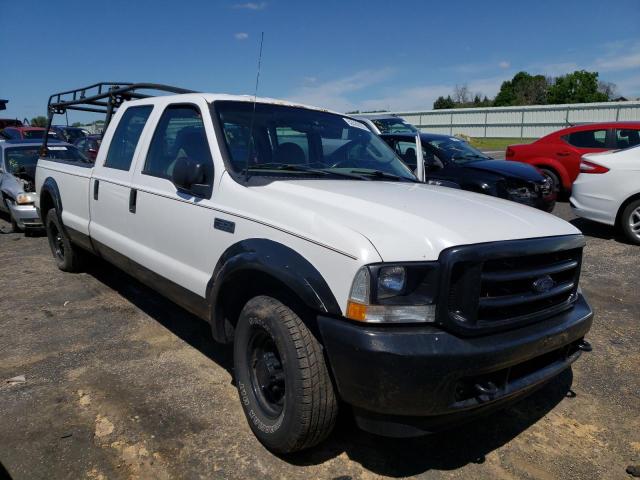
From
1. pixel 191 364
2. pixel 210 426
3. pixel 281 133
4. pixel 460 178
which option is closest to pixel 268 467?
pixel 210 426

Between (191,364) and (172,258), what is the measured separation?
834mm

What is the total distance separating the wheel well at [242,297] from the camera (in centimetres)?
267

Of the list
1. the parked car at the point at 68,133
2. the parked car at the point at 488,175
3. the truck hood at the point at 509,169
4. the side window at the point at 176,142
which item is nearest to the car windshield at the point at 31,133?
the parked car at the point at 68,133

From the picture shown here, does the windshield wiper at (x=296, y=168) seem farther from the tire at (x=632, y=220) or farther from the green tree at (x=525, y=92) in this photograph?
the green tree at (x=525, y=92)

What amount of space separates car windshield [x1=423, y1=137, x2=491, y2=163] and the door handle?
6.39 metres

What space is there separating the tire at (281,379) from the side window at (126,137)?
215 cm

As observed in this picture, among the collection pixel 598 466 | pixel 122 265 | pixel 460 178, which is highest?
pixel 460 178

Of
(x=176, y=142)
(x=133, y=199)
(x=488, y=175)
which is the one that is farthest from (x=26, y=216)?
(x=488, y=175)

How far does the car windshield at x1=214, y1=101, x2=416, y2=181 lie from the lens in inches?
133

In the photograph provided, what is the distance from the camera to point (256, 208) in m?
2.90

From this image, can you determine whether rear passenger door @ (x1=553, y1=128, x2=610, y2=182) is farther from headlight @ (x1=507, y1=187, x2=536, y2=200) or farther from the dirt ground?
the dirt ground

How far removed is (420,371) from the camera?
7.30 feet

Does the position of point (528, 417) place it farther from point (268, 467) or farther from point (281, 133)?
point (281, 133)

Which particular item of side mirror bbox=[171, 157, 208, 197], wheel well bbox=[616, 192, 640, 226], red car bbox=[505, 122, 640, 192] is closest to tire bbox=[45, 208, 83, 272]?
side mirror bbox=[171, 157, 208, 197]
